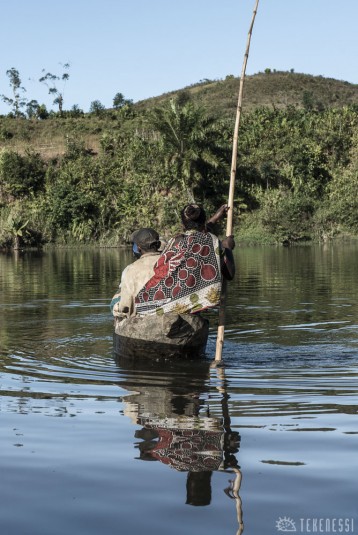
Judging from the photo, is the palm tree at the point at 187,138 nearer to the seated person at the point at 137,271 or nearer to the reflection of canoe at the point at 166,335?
the seated person at the point at 137,271

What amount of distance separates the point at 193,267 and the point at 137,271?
615 millimetres

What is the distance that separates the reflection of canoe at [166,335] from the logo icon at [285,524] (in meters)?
4.21

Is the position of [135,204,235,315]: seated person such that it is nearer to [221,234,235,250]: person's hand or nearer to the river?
[221,234,235,250]: person's hand

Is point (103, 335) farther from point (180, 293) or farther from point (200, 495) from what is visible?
point (200, 495)

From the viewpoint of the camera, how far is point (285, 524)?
304cm

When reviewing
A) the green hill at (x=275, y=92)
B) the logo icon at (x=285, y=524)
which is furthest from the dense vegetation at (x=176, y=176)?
the logo icon at (x=285, y=524)

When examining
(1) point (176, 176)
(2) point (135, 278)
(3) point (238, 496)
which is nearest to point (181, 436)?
(3) point (238, 496)

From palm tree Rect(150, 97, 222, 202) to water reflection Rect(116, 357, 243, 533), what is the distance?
34177 millimetres

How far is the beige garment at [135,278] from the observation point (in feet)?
25.0

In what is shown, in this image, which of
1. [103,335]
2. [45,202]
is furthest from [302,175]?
[103,335]

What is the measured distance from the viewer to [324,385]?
6301mm

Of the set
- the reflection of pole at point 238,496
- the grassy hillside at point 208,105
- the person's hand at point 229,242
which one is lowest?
the reflection of pole at point 238,496

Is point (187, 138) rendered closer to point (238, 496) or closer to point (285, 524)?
point (238, 496)

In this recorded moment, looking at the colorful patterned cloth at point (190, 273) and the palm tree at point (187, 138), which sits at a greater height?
the palm tree at point (187, 138)
